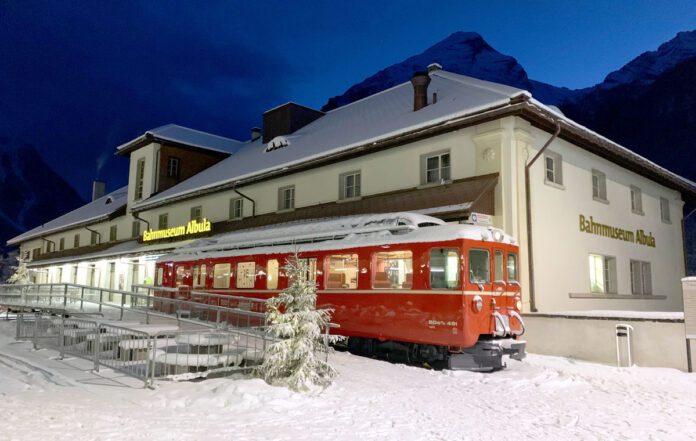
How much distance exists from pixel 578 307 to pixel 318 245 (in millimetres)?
8604

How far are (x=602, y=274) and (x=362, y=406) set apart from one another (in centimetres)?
1347

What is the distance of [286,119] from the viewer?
2603cm

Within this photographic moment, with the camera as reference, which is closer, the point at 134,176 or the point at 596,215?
the point at 596,215

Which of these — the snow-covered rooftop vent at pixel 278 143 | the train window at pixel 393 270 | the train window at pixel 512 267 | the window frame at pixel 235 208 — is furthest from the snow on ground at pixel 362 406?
the snow-covered rooftop vent at pixel 278 143

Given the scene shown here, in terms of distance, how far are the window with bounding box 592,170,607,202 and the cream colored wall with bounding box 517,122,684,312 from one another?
0.81 feet

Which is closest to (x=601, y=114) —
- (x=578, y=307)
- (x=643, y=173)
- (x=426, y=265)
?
(x=643, y=173)

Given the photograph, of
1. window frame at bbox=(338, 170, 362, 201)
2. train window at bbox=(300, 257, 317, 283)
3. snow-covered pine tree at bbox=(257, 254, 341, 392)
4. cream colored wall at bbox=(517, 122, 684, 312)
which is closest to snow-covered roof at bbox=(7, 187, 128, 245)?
window frame at bbox=(338, 170, 362, 201)

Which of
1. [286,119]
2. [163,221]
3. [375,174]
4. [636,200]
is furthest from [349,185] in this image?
[163,221]

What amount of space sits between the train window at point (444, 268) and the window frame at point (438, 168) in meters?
4.88

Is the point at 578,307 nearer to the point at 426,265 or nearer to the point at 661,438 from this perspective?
the point at 426,265

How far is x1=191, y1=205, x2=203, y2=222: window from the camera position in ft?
86.6

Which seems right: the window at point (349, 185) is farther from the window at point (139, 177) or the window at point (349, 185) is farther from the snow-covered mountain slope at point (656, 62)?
the snow-covered mountain slope at point (656, 62)

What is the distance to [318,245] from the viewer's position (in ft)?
45.6

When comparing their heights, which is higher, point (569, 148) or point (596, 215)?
point (569, 148)
